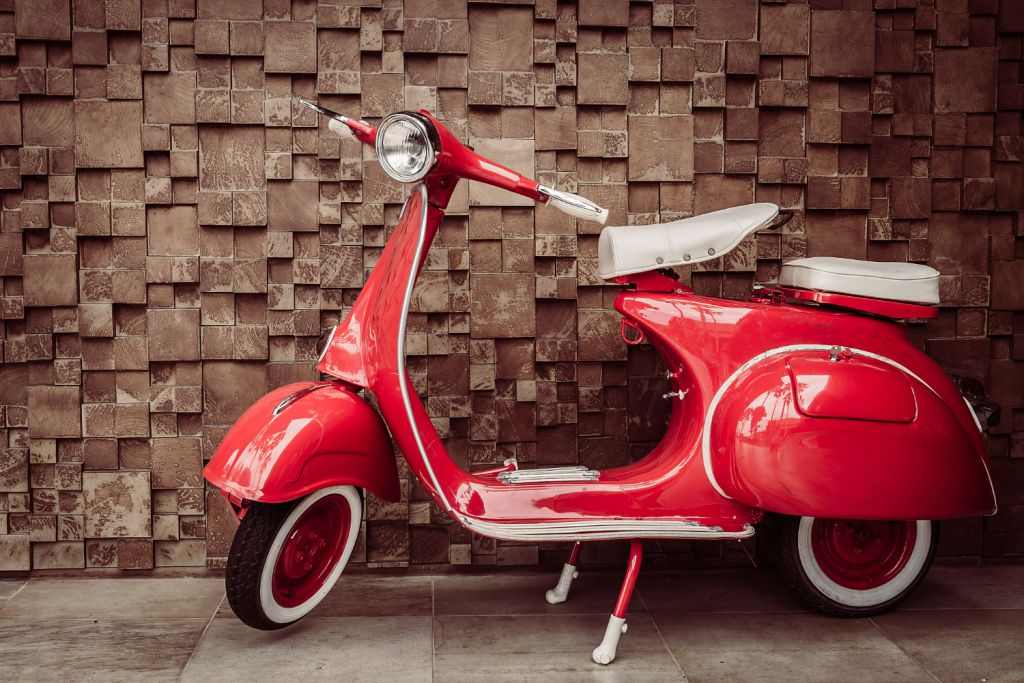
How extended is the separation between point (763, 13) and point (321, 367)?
1.93 m

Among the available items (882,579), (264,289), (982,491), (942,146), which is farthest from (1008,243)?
(264,289)

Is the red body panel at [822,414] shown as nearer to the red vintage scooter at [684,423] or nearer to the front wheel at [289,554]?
the red vintage scooter at [684,423]

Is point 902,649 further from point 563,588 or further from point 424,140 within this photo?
point 424,140

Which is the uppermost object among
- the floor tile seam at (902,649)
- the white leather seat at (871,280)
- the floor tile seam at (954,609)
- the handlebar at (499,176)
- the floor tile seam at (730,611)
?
the handlebar at (499,176)

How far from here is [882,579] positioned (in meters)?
2.41

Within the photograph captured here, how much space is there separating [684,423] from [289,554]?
1160 millimetres

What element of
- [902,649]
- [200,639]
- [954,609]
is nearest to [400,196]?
[200,639]

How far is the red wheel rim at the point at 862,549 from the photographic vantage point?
2.39 metres

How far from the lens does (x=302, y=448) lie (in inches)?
78.6

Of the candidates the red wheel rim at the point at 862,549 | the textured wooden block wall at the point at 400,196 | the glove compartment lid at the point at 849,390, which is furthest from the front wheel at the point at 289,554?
the red wheel rim at the point at 862,549

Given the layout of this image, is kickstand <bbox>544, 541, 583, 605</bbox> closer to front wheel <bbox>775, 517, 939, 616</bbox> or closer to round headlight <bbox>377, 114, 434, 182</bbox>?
front wheel <bbox>775, 517, 939, 616</bbox>

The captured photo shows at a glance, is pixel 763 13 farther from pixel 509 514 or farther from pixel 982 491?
pixel 509 514

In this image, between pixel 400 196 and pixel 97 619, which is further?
pixel 400 196

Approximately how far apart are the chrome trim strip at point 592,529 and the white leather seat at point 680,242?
0.69m
